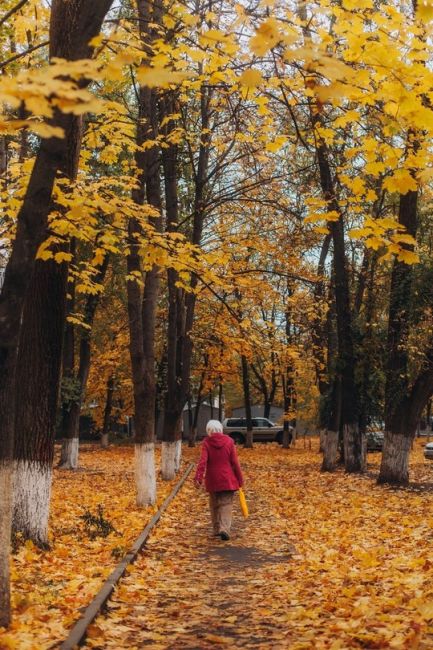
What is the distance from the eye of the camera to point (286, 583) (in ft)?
26.2

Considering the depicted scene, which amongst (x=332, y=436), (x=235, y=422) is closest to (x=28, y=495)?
(x=332, y=436)

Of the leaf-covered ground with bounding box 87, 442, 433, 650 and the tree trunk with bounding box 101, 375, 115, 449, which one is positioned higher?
the tree trunk with bounding box 101, 375, 115, 449

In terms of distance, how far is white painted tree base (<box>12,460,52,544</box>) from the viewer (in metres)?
9.13

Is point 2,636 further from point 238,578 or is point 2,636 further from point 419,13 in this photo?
point 419,13

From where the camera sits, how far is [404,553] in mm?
9242

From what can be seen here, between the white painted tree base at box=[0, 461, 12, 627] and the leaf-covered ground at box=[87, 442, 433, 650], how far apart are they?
0.70 meters

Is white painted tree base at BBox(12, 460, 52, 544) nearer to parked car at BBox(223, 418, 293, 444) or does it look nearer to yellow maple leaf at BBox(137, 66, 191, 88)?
yellow maple leaf at BBox(137, 66, 191, 88)

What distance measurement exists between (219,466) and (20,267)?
249 inches

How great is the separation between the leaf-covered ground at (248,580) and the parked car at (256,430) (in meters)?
35.9

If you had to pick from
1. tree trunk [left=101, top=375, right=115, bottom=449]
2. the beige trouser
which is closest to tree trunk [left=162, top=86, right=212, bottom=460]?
the beige trouser

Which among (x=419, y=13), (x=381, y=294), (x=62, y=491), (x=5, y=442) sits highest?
(x=381, y=294)

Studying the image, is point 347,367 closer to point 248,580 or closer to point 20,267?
point 248,580

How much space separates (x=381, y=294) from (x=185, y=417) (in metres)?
43.2

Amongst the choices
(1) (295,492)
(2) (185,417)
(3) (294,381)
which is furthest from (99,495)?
(2) (185,417)
